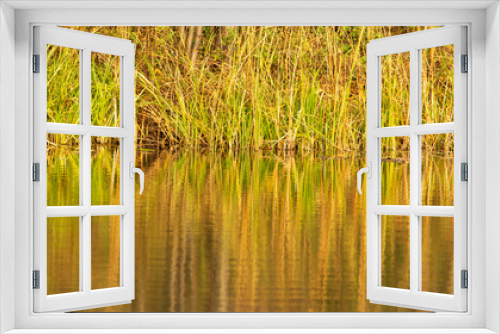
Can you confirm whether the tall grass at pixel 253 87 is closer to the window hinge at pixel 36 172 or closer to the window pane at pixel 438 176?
the window pane at pixel 438 176

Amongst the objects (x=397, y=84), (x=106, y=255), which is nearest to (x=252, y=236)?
(x=106, y=255)

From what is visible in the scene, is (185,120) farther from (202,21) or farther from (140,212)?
(202,21)

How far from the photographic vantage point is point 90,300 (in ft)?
8.24

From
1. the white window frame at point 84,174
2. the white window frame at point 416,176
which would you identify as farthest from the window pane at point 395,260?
the white window frame at point 84,174

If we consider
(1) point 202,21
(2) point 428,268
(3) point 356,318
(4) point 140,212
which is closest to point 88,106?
(1) point 202,21

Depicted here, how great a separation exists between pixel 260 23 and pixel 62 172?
10.6 ft

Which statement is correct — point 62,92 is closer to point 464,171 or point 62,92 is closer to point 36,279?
point 36,279

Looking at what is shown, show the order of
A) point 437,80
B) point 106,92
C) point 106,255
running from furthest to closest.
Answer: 1. point 106,92
2. point 437,80
3. point 106,255

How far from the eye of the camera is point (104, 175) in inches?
215

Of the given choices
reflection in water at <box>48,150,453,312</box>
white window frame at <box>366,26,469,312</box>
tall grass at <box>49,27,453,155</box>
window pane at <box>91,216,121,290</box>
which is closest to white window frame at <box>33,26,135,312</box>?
window pane at <box>91,216,121,290</box>

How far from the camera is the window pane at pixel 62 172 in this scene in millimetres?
3628

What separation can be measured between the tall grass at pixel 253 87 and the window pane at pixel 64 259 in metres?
3.26

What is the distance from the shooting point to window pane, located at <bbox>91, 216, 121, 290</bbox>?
2.86 m

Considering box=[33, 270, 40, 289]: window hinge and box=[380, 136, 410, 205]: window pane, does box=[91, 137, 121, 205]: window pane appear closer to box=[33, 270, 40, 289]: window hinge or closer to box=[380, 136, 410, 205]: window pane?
box=[33, 270, 40, 289]: window hinge
